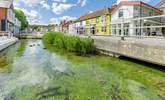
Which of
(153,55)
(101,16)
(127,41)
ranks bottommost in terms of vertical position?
(153,55)

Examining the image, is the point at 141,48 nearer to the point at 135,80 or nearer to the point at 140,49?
the point at 140,49

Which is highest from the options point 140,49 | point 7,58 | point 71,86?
point 140,49

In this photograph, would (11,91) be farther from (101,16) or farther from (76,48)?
(101,16)

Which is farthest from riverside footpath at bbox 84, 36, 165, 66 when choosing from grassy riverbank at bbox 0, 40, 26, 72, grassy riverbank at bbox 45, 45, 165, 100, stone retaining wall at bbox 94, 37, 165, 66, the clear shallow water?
grassy riverbank at bbox 0, 40, 26, 72

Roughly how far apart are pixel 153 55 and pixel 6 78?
15.4ft

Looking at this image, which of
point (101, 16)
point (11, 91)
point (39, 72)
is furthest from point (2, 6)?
point (11, 91)

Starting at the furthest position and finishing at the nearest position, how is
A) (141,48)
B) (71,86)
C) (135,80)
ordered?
1. (141,48)
2. (135,80)
3. (71,86)

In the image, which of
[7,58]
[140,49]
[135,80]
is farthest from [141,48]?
[7,58]

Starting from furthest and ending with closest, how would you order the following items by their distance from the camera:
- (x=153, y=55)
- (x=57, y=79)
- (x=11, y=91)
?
(x=153, y=55) → (x=57, y=79) → (x=11, y=91)

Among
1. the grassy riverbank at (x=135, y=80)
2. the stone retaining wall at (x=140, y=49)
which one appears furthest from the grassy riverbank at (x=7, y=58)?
the stone retaining wall at (x=140, y=49)

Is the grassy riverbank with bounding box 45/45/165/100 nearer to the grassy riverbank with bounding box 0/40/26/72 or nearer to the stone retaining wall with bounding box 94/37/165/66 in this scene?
the stone retaining wall with bounding box 94/37/165/66

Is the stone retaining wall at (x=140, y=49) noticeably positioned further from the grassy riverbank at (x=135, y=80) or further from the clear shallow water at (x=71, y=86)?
the clear shallow water at (x=71, y=86)

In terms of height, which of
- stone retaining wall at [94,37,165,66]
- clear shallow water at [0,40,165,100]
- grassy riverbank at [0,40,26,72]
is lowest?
clear shallow water at [0,40,165,100]

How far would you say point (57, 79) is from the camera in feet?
17.8
